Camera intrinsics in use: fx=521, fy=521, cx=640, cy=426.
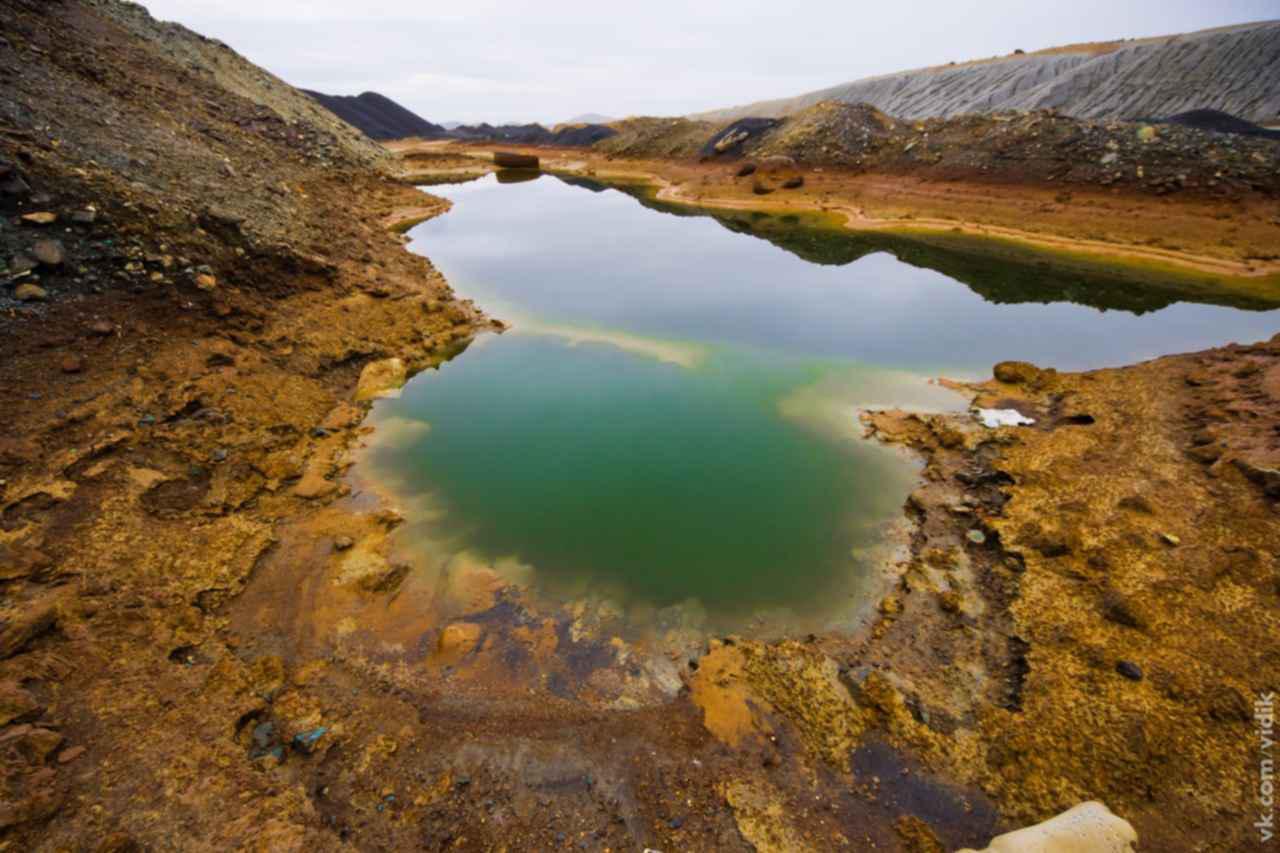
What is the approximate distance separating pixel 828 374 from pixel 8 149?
15784 mm

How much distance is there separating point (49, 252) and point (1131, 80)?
6699cm

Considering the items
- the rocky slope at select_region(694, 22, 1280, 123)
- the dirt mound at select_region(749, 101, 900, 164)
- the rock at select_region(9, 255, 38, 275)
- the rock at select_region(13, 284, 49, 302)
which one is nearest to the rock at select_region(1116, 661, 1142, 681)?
the rock at select_region(13, 284, 49, 302)

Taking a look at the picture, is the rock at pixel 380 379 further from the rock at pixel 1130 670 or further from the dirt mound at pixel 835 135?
the dirt mound at pixel 835 135

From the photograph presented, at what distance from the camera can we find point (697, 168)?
3766 cm

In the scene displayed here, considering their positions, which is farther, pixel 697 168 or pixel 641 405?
pixel 697 168

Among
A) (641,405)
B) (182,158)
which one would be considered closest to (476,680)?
(641,405)

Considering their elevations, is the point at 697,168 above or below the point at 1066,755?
above

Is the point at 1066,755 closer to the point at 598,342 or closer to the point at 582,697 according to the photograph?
the point at 582,697

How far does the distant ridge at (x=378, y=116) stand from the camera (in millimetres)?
57781

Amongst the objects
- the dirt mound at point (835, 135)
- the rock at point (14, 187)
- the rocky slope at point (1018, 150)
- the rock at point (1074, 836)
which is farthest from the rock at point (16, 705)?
the dirt mound at point (835, 135)

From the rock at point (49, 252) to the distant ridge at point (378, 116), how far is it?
58.9 meters

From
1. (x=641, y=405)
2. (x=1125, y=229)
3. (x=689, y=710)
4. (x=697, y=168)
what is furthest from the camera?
(x=697, y=168)

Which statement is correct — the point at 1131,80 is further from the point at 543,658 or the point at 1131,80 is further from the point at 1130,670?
the point at 543,658

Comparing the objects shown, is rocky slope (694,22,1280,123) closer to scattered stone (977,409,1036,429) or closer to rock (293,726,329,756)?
scattered stone (977,409,1036,429)
